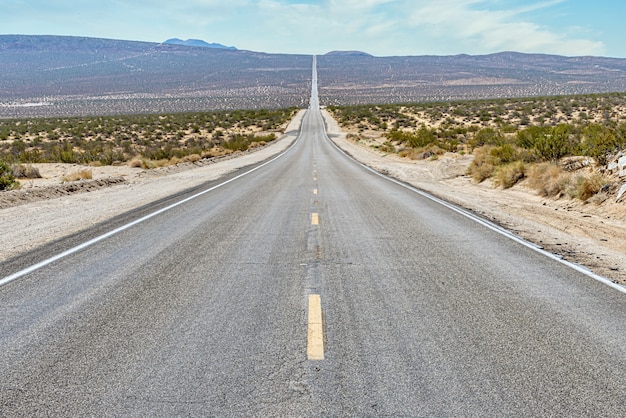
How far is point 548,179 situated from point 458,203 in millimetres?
3668

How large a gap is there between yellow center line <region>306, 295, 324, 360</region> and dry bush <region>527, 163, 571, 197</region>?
12.4 metres

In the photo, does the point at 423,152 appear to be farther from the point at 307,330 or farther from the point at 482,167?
the point at 307,330

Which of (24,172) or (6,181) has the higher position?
(6,181)

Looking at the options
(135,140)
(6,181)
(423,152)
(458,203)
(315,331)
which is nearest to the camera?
(315,331)

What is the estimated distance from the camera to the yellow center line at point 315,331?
4598 millimetres

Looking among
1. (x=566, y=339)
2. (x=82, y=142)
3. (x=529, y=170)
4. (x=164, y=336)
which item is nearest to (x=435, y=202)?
(x=529, y=170)

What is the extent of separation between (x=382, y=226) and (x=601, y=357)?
6.67m

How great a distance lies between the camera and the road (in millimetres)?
3844

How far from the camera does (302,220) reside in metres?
11.9

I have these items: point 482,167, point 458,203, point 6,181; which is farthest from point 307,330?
point 482,167

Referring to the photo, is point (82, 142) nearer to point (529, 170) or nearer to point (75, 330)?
point (529, 170)

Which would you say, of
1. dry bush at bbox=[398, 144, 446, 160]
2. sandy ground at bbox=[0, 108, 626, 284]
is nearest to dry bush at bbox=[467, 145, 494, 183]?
sandy ground at bbox=[0, 108, 626, 284]

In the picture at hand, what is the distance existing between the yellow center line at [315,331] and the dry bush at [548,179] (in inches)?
487

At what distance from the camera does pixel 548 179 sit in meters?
17.1
